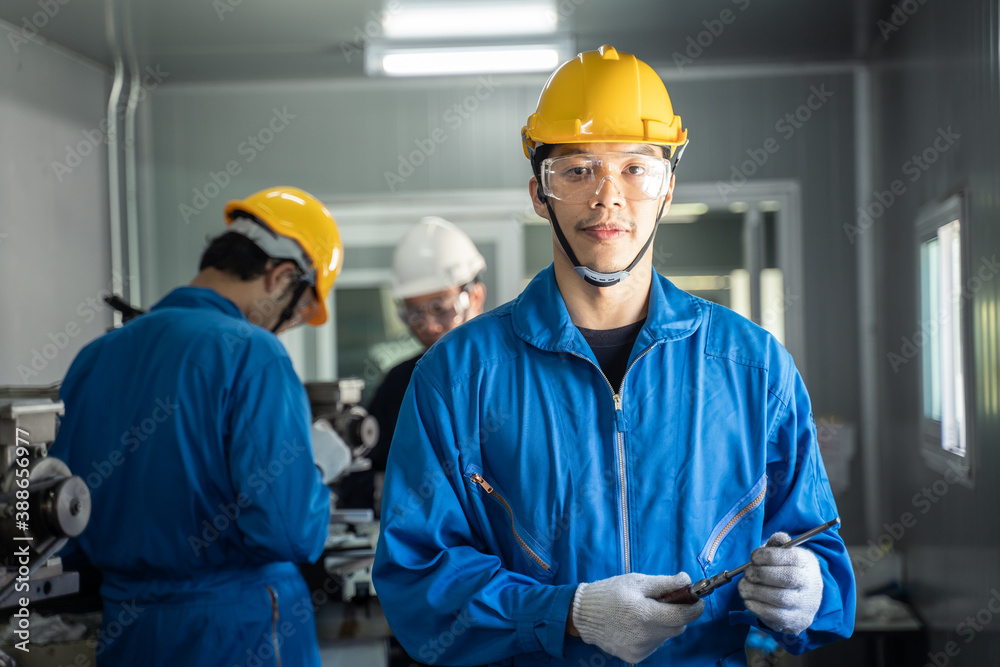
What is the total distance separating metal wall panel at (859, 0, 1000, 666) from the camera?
2902 millimetres

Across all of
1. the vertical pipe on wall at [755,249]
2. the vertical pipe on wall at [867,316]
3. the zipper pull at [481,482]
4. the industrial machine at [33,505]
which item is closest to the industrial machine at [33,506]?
the industrial machine at [33,505]

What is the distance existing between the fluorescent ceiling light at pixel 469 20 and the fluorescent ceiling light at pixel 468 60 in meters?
0.11

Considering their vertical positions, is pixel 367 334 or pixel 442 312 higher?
pixel 442 312

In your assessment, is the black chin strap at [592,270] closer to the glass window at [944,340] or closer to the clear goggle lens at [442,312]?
the glass window at [944,340]

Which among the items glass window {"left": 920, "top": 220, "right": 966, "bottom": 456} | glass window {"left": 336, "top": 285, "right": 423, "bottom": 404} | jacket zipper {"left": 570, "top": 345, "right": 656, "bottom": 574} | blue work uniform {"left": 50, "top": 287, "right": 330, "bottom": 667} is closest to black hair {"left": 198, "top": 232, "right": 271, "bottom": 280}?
blue work uniform {"left": 50, "top": 287, "right": 330, "bottom": 667}

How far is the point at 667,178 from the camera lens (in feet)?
5.47

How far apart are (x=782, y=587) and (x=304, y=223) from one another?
198 cm

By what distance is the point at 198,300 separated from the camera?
2.41m

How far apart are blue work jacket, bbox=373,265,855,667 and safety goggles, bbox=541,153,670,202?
23cm

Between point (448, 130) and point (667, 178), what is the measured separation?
3.68 meters

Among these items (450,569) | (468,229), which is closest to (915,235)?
(468,229)

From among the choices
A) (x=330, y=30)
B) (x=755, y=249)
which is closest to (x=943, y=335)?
A: (x=755, y=249)

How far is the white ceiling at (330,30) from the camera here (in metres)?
4.09

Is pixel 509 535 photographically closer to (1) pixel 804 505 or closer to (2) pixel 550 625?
(2) pixel 550 625
